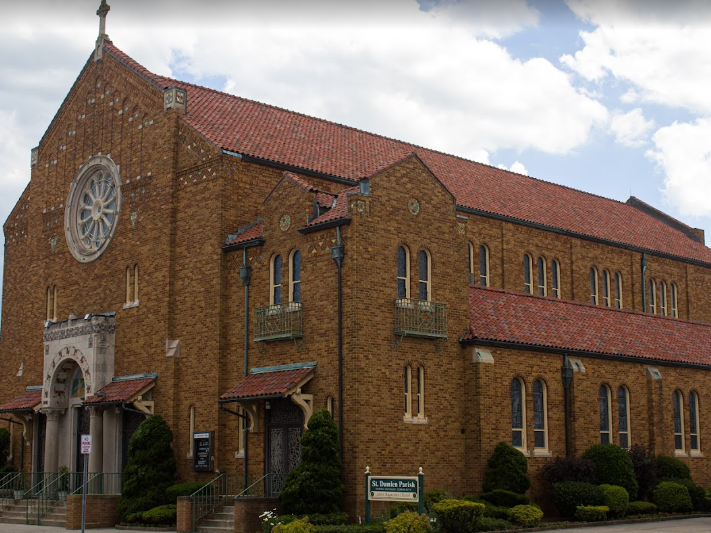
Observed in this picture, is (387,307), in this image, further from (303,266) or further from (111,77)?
(111,77)

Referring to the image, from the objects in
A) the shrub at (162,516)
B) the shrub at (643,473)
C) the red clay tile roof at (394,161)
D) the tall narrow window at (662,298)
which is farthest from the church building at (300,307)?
the shrub at (162,516)

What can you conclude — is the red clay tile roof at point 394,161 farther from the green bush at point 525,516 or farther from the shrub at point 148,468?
the green bush at point 525,516

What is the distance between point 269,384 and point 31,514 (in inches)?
423

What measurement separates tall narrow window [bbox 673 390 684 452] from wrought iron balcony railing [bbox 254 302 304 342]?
16.1 metres

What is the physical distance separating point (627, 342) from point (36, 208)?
2430 cm

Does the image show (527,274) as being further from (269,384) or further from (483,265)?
(269,384)

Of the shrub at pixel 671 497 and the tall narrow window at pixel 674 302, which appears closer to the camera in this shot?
the shrub at pixel 671 497

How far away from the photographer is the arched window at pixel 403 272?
30.1 metres

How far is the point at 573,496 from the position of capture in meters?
30.7

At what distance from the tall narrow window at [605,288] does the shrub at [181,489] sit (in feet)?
69.3

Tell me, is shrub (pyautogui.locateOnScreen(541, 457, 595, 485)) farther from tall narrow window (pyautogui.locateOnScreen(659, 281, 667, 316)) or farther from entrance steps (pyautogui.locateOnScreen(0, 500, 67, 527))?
tall narrow window (pyautogui.locateOnScreen(659, 281, 667, 316))

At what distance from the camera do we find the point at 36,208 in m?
42.3

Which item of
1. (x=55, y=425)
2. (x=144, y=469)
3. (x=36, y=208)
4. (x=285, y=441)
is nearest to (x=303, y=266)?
(x=285, y=441)

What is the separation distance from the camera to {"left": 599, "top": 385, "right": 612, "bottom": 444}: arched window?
3491 cm
